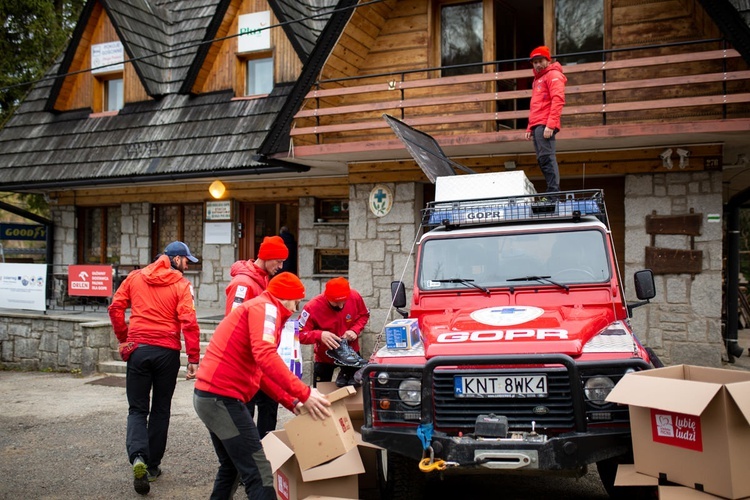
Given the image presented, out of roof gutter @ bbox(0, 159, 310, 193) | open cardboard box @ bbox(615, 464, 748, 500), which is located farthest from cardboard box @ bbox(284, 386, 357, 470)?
roof gutter @ bbox(0, 159, 310, 193)

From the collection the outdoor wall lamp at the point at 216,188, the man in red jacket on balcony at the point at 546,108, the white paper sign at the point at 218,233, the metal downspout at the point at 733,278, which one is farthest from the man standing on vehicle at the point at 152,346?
the metal downspout at the point at 733,278

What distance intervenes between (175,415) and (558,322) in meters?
5.32

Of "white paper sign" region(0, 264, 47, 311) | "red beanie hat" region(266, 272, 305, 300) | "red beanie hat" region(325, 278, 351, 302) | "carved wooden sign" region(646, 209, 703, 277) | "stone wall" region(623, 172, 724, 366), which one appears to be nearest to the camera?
"red beanie hat" region(266, 272, 305, 300)

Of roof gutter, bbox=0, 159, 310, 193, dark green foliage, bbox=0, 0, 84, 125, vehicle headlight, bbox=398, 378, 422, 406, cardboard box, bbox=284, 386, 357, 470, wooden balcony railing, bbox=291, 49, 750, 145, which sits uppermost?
dark green foliage, bbox=0, 0, 84, 125

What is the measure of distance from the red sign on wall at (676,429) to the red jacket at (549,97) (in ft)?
14.1

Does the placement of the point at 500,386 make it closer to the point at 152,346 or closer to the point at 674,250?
the point at 152,346

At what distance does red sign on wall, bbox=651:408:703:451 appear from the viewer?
3945mm

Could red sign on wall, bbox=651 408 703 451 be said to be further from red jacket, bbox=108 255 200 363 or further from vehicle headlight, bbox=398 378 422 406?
red jacket, bbox=108 255 200 363

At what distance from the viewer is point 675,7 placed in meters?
10.4

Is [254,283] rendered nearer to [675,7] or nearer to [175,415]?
[175,415]

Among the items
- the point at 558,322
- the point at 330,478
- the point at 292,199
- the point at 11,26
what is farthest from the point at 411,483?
the point at 11,26

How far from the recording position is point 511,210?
242 inches

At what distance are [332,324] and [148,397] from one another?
1.72 metres

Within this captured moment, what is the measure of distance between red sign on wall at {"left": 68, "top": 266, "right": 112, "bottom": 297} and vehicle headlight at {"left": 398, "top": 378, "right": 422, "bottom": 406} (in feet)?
29.7
